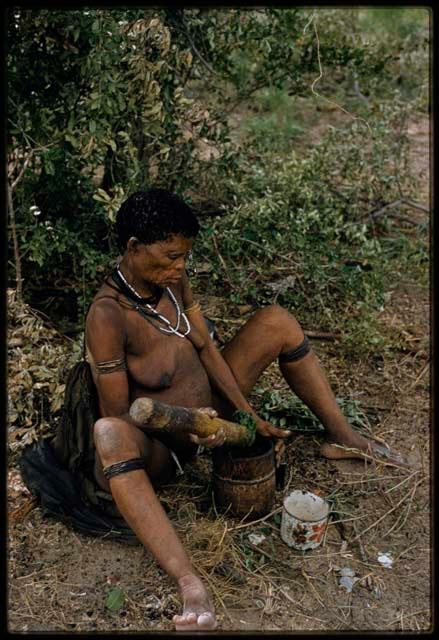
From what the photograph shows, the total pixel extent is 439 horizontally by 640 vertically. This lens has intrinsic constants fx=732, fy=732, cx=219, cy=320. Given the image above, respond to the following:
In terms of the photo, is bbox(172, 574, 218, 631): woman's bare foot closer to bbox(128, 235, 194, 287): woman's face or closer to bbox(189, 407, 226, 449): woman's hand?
bbox(189, 407, 226, 449): woman's hand

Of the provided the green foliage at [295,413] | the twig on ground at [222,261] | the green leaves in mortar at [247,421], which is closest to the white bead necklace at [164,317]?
the green leaves in mortar at [247,421]

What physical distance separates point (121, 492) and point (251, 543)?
0.64m

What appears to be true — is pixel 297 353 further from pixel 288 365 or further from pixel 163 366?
pixel 163 366

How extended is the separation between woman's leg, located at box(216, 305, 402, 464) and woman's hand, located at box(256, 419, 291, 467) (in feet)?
0.63

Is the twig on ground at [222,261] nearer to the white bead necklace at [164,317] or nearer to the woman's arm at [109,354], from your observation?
the white bead necklace at [164,317]

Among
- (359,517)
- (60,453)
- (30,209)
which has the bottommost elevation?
(359,517)

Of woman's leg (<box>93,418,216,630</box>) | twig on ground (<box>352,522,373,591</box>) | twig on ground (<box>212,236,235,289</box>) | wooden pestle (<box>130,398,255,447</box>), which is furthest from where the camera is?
twig on ground (<box>212,236,235,289</box>)

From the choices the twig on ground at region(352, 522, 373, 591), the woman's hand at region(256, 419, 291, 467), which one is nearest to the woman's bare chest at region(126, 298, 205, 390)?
the woman's hand at region(256, 419, 291, 467)

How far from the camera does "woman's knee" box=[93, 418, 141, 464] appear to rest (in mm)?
2438

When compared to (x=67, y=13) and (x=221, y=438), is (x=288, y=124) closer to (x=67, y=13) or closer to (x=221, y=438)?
(x=67, y=13)

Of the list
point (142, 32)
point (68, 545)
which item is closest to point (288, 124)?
point (142, 32)

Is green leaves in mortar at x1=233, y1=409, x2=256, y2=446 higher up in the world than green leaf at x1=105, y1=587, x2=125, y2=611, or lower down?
→ higher up

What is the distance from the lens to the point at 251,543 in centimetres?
279

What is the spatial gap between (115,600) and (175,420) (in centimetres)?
71
